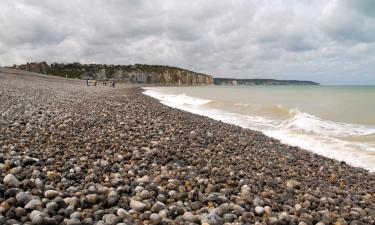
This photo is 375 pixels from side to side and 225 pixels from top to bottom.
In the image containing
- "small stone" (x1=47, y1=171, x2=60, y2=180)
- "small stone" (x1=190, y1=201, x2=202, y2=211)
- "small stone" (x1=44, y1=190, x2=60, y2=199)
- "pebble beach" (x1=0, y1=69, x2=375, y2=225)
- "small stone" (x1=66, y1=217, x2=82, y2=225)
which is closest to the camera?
"small stone" (x1=66, y1=217, x2=82, y2=225)

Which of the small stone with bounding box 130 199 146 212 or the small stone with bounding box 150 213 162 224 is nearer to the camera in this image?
the small stone with bounding box 150 213 162 224

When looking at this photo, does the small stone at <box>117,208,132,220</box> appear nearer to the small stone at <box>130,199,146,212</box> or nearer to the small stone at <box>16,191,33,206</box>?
the small stone at <box>130,199,146,212</box>

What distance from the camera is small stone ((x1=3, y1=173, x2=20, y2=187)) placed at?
4.46 metres

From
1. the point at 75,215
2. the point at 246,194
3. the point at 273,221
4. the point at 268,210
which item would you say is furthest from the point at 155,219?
the point at 246,194

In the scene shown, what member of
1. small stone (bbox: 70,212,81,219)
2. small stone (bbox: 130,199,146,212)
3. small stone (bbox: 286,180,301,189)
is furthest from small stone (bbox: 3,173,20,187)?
small stone (bbox: 286,180,301,189)

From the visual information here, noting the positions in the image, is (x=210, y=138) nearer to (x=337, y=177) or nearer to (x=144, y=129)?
(x=144, y=129)

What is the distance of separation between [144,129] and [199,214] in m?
6.52

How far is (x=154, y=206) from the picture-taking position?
441 cm

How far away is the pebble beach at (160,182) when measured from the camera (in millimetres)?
4156

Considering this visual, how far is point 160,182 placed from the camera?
5.57m

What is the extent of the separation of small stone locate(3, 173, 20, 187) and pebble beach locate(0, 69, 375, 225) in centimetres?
1

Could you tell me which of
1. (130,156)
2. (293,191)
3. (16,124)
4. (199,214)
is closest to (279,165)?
(293,191)

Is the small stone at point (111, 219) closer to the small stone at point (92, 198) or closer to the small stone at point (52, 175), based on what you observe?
the small stone at point (92, 198)

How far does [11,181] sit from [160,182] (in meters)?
2.23
